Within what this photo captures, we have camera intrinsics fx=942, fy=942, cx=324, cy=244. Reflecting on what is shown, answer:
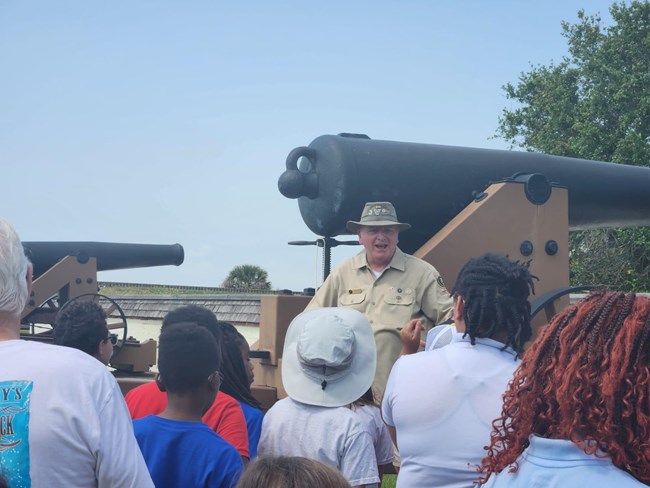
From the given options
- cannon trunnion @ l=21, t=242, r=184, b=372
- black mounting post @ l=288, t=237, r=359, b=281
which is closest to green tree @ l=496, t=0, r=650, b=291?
cannon trunnion @ l=21, t=242, r=184, b=372

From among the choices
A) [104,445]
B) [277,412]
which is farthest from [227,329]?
[104,445]

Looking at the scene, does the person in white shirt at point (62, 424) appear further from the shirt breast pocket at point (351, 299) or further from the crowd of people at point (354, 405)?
the shirt breast pocket at point (351, 299)

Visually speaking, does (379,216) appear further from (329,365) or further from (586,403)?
(586,403)

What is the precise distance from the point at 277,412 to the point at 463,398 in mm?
779

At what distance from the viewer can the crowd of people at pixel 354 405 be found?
1.77m

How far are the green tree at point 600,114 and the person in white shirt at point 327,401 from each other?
18.9m

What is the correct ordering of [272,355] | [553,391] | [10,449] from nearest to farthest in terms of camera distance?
[553,391] → [10,449] → [272,355]

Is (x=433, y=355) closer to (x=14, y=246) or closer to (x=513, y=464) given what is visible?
(x=513, y=464)

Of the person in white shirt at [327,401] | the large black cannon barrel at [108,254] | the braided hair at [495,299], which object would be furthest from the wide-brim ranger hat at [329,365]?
the large black cannon barrel at [108,254]

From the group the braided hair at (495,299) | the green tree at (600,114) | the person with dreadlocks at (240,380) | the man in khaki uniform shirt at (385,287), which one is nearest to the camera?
the braided hair at (495,299)

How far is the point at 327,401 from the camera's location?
10.5 ft

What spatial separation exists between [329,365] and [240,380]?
1.61 feet

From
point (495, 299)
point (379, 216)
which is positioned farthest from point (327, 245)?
point (495, 299)

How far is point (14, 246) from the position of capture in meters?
2.29
